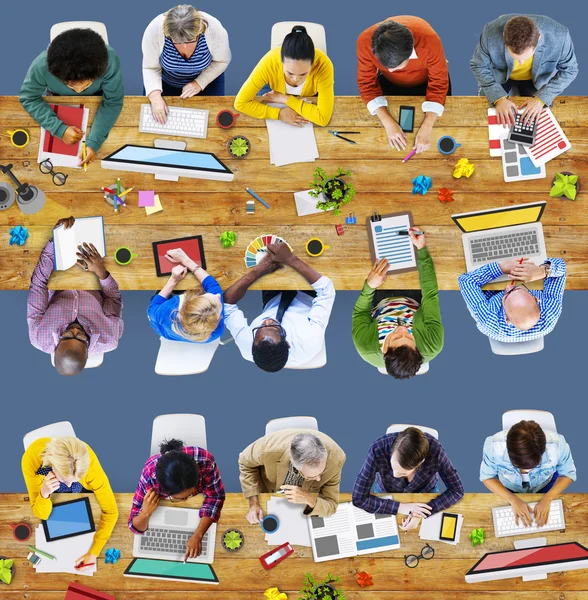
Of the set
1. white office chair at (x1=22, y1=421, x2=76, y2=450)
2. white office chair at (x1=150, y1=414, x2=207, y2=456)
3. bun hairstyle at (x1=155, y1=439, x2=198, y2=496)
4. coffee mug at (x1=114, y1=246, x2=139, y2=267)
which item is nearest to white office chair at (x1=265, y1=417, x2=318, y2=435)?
white office chair at (x1=150, y1=414, x2=207, y2=456)

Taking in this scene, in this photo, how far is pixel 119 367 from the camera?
6.30 metres

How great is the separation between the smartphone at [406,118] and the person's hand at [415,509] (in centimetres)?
223

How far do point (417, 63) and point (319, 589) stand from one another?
3165 mm

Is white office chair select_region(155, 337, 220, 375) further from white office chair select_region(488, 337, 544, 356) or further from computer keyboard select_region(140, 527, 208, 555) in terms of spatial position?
white office chair select_region(488, 337, 544, 356)

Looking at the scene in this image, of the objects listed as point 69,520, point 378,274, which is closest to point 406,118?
point 378,274

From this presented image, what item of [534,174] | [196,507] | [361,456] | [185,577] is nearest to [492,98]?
[534,174]

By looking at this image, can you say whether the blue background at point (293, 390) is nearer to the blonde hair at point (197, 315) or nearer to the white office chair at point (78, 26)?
the white office chair at point (78, 26)

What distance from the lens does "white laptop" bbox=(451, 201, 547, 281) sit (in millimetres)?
5246

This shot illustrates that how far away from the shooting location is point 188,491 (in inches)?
205

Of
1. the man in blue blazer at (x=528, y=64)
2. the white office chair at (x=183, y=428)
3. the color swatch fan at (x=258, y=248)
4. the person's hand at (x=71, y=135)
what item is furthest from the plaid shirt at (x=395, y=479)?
the person's hand at (x=71, y=135)

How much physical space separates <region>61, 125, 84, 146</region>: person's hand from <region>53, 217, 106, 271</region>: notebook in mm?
468

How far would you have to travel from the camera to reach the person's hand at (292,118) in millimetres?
5293

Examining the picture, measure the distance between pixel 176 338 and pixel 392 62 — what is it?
2.09 m

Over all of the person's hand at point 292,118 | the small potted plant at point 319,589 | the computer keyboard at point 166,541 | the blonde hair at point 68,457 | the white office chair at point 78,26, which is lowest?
the small potted plant at point 319,589
